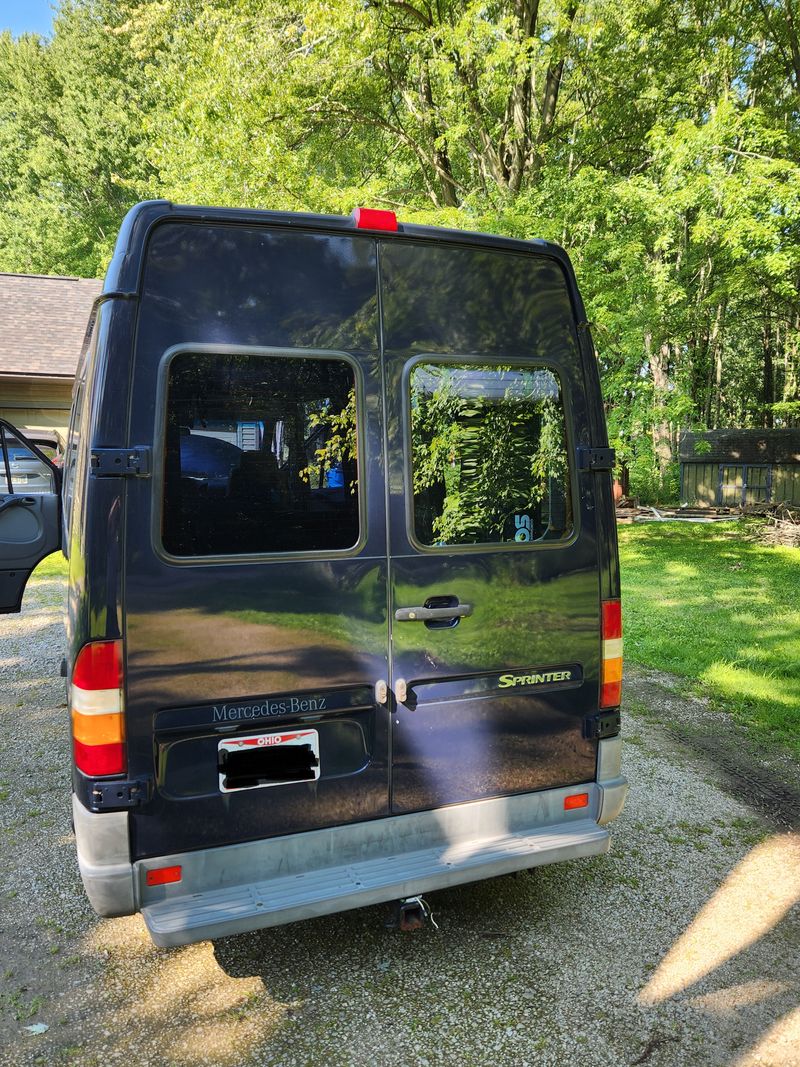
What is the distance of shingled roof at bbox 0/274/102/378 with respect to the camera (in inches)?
623

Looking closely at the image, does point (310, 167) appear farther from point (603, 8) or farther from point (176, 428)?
point (176, 428)

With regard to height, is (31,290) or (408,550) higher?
(31,290)

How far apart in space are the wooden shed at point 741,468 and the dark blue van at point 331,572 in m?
21.2

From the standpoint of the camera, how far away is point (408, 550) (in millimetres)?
2795

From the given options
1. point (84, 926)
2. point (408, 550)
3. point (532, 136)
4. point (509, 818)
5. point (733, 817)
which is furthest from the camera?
point (532, 136)

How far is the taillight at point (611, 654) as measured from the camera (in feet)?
10.3

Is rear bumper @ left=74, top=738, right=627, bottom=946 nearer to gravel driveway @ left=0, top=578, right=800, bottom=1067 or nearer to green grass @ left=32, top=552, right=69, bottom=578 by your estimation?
gravel driveway @ left=0, top=578, right=800, bottom=1067

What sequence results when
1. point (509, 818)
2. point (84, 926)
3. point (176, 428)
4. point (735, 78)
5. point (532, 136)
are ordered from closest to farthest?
1. point (176, 428)
2. point (509, 818)
3. point (84, 926)
4. point (532, 136)
5. point (735, 78)

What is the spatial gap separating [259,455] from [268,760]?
1.06m

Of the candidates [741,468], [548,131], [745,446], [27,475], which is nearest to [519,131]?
[548,131]

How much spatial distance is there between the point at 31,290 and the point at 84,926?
18.4m

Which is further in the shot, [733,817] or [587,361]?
[733,817]

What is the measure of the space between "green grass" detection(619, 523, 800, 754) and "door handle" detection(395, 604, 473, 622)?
3655 millimetres

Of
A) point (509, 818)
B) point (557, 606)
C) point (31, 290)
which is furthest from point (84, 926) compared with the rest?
point (31, 290)
